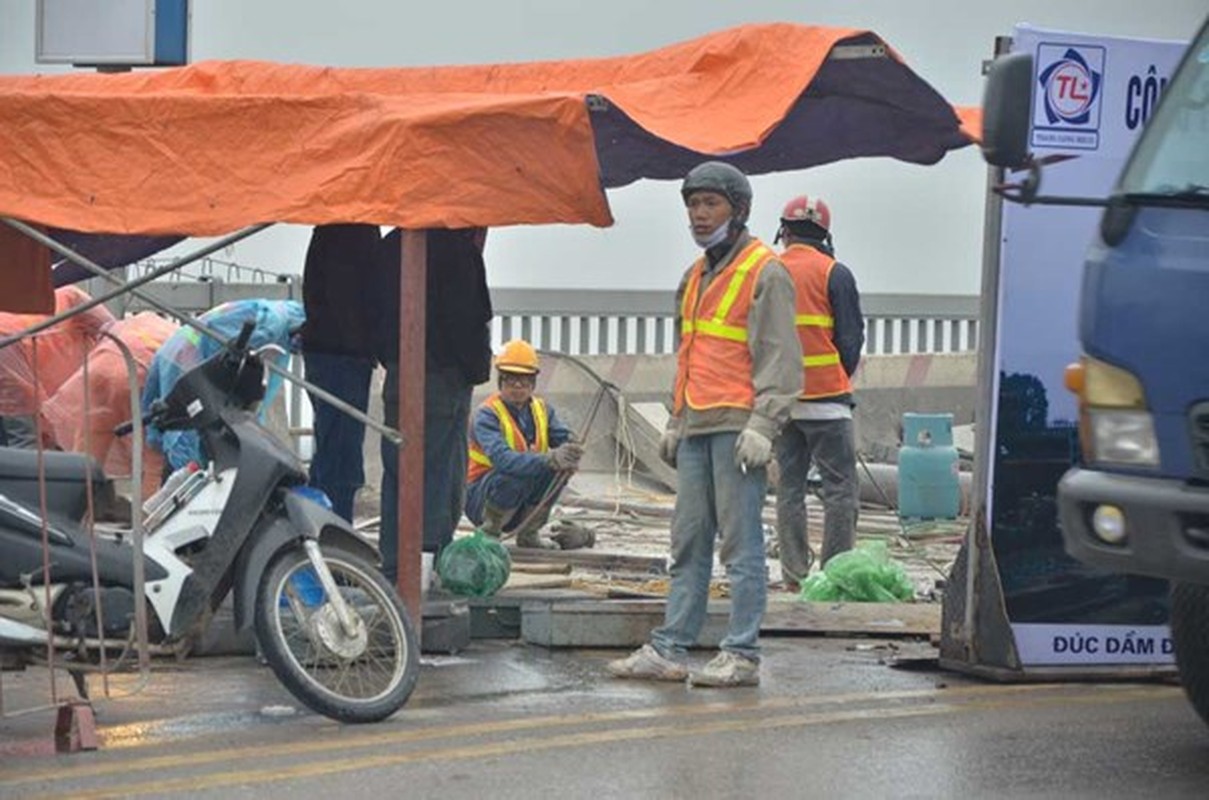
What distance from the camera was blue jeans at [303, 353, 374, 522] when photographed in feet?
36.9

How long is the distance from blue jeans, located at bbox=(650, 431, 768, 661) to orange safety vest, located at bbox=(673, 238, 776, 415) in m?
0.15

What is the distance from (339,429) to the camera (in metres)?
Result: 11.4

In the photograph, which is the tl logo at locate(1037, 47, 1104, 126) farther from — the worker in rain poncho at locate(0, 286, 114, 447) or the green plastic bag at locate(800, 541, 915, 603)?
the worker in rain poncho at locate(0, 286, 114, 447)

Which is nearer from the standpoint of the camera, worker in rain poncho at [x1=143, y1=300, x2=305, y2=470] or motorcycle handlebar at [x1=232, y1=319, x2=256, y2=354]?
motorcycle handlebar at [x1=232, y1=319, x2=256, y2=354]

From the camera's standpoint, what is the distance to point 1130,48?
9.47 meters

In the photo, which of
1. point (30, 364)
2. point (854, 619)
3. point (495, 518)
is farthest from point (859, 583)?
point (30, 364)

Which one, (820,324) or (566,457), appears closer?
(820,324)

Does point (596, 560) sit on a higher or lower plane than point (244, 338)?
lower

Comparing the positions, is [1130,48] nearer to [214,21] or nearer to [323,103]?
[323,103]

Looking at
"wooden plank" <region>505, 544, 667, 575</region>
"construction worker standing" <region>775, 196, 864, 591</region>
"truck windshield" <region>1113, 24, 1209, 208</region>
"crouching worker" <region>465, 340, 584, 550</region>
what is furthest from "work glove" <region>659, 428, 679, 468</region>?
"crouching worker" <region>465, 340, 584, 550</region>

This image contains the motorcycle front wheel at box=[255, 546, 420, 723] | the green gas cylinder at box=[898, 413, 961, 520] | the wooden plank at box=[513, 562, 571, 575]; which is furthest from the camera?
the green gas cylinder at box=[898, 413, 961, 520]

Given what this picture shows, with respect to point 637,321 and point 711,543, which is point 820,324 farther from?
point 637,321

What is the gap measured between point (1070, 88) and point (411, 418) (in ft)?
8.75

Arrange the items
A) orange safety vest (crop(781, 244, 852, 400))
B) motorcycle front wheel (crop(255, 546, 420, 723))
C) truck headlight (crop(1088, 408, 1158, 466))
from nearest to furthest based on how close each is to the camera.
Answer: truck headlight (crop(1088, 408, 1158, 466)), motorcycle front wheel (crop(255, 546, 420, 723)), orange safety vest (crop(781, 244, 852, 400))
